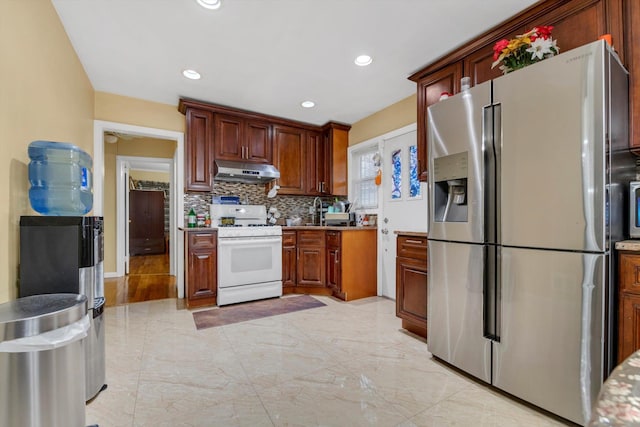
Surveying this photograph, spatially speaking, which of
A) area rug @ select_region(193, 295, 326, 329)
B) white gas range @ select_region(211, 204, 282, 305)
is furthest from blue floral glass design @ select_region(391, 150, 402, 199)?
area rug @ select_region(193, 295, 326, 329)

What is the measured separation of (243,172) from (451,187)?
2509 millimetres

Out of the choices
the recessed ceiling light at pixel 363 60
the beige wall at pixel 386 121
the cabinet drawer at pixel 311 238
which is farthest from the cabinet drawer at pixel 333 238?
the recessed ceiling light at pixel 363 60

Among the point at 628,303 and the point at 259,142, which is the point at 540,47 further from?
the point at 259,142

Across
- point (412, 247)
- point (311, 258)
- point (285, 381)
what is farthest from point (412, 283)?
point (311, 258)

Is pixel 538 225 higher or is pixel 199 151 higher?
pixel 199 151

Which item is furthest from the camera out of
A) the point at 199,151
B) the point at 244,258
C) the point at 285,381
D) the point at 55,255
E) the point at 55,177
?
the point at 199,151

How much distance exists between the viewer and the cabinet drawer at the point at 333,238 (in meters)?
3.72

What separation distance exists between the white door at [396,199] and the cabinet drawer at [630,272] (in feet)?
6.29

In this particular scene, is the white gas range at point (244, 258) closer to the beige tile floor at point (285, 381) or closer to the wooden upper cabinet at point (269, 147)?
the wooden upper cabinet at point (269, 147)

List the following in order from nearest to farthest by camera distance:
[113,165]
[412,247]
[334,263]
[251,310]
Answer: [412,247], [251,310], [334,263], [113,165]

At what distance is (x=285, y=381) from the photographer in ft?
6.10

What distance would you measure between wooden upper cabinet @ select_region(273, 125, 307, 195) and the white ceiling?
2.61 feet

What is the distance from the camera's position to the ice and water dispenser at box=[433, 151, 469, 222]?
6.26 ft

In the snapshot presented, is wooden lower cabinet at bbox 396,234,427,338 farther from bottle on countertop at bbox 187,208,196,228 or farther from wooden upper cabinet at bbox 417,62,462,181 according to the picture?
bottle on countertop at bbox 187,208,196,228
